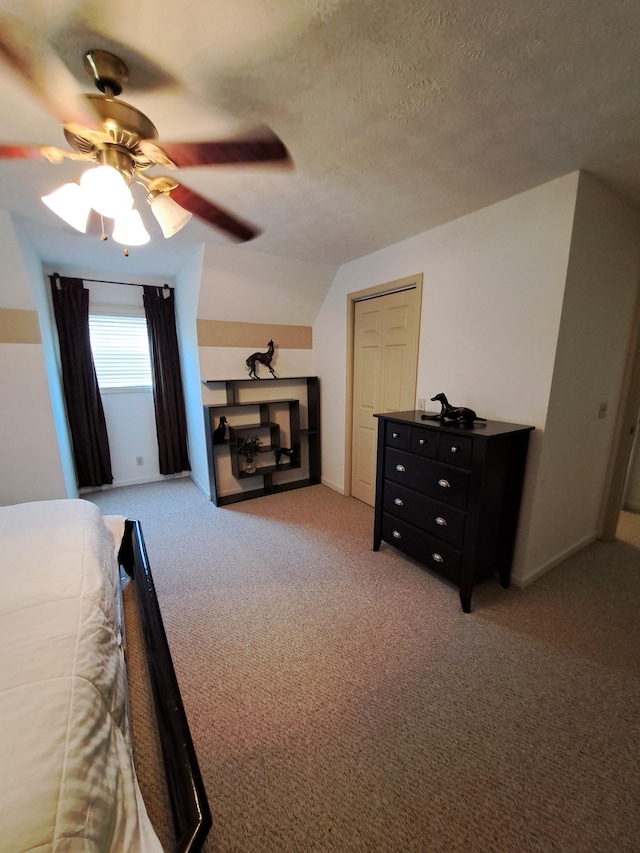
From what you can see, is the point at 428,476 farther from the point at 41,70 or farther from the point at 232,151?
the point at 41,70

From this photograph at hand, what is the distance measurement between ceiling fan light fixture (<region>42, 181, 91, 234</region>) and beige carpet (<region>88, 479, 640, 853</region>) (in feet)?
6.61

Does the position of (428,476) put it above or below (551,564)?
above

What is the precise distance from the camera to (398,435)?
225 centimetres

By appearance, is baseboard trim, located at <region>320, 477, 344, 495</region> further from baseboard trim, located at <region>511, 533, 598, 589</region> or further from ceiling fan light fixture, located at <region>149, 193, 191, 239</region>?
ceiling fan light fixture, located at <region>149, 193, 191, 239</region>

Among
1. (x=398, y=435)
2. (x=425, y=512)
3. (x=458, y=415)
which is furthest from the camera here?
(x=398, y=435)

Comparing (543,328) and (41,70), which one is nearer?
(41,70)

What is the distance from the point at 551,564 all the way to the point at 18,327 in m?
4.33

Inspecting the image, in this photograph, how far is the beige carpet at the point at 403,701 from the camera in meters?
1.06

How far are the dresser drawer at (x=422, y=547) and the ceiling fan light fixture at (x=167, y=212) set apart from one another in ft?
7.07

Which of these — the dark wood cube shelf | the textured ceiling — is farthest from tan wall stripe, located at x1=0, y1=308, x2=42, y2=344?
Answer: the dark wood cube shelf

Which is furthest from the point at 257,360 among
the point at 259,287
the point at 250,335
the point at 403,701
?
the point at 403,701

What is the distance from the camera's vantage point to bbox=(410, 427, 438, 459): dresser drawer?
6.58 ft

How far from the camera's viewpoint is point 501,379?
2.10 m

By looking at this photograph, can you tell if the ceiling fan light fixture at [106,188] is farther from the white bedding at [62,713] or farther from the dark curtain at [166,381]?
the dark curtain at [166,381]
